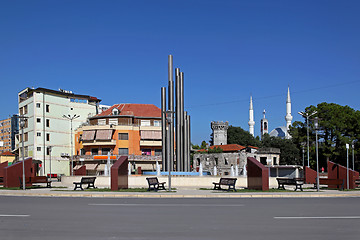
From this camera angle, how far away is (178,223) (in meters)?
9.95

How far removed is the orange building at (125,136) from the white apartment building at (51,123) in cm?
369

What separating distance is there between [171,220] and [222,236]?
245 cm

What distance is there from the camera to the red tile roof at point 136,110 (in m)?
69.6

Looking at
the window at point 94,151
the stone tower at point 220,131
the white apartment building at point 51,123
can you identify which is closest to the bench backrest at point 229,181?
the white apartment building at point 51,123

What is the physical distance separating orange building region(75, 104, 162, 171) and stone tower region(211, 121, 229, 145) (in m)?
46.7

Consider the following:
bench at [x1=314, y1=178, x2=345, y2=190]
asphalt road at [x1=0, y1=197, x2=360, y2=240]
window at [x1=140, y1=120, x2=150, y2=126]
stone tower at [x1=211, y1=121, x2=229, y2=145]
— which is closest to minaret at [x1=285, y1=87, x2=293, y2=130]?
stone tower at [x1=211, y1=121, x2=229, y2=145]

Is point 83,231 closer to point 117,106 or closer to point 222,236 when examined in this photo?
point 222,236

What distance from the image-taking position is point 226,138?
379 ft

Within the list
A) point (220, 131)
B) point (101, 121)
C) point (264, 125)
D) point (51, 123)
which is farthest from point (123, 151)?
point (264, 125)

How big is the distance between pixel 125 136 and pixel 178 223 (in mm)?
57929

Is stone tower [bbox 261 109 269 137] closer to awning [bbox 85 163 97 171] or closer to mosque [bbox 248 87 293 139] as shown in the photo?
mosque [bbox 248 87 293 139]

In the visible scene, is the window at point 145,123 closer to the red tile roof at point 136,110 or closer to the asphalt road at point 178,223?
the red tile roof at point 136,110

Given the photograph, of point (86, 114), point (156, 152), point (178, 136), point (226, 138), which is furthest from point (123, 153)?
point (226, 138)

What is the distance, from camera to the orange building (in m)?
66.0
